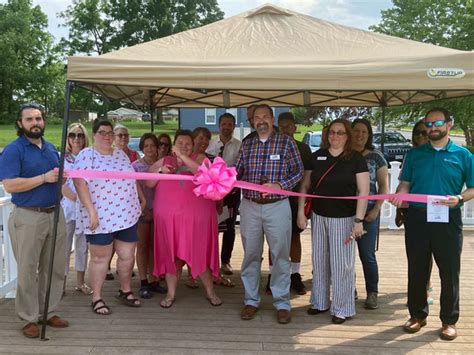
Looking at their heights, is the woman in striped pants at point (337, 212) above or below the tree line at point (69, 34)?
below

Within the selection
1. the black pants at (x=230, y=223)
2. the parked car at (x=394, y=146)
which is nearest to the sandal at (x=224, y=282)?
the black pants at (x=230, y=223)

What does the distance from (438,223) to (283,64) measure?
1.64 m

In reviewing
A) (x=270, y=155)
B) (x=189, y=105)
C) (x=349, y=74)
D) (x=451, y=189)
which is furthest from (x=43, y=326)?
(x=189, y=105)

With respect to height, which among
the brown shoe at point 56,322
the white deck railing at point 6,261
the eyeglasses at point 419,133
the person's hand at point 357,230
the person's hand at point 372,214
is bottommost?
the brown shoe at point 56,322

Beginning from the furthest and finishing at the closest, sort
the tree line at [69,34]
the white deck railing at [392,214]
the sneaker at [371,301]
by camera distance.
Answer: the tree line at [69,34]
the white deck railing at [392,214]
the sneaker at [371,301]

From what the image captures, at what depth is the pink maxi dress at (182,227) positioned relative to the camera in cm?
383

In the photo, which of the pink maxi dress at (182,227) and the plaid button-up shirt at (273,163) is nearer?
the plaid button-up shirt at (273,163)

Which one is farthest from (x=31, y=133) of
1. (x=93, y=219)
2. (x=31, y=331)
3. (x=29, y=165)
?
(x=31, y=331)

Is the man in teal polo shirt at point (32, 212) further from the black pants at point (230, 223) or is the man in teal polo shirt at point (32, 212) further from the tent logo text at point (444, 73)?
the tent logo text at point (444, 73)

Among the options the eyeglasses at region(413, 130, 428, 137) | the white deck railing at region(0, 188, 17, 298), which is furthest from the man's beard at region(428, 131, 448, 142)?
the white deck railing at region(0, 188, 17, 298)

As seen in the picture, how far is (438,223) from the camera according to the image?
10.6ft

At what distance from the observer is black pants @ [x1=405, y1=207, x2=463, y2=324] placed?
3.25 meters

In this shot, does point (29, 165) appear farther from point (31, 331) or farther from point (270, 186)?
point (270, 186)

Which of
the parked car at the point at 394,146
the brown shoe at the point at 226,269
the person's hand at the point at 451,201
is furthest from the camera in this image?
the parked car at the point at 394,146
